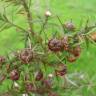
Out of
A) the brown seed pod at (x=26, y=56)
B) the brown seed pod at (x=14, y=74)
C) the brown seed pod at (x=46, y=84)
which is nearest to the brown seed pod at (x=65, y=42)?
the brown seed pod at (x=26, y=56)

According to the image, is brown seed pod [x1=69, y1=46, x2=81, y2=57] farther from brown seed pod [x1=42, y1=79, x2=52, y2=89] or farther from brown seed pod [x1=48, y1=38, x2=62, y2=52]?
brown seed pod [x1=42, y1=79, x2=52, y2=89]

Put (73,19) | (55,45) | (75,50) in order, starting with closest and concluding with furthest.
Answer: (55,45)
(75,50)
(73,19)

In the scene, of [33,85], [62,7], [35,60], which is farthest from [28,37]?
[62,7]

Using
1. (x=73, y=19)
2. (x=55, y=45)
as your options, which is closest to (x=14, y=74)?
(x=55, y=45)

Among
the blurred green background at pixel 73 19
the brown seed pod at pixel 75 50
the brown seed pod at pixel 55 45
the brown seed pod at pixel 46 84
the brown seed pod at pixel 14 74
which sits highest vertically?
the brown seed pod at pixel 55 45

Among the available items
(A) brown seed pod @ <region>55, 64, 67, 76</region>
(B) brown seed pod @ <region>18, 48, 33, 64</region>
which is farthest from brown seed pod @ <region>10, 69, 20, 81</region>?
(A) brown seed pod @ <region>55, 64, 67, 76</region>

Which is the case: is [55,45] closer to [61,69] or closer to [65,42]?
[65,42]

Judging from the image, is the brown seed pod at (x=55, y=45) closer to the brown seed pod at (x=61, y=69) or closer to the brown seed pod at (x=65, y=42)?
the brown seed pod at (x=65, y=42)
